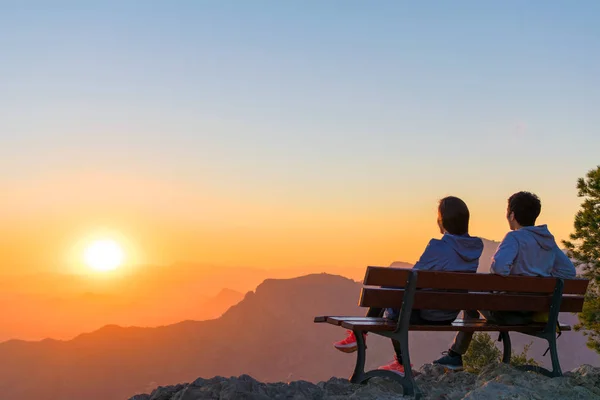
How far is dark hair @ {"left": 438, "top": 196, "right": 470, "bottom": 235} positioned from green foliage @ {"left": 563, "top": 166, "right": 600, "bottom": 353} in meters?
10.7

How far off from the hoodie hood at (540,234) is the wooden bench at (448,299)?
1.23 feet

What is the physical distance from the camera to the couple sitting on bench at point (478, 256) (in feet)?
19.4

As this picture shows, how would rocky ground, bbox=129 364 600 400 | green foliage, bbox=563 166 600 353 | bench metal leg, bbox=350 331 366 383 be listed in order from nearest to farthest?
rocky ground, bbox=129 364 600 400
bench metal leg, bbox=350 331 366 383
green foliage, bbox=563 166 600 353

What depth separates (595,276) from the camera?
15531 millimetres

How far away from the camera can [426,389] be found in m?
5.93

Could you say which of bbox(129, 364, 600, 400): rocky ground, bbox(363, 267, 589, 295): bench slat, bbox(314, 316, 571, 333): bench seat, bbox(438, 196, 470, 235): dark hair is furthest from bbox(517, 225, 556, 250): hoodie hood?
bbox(129, 364, 600, 400): rocky ground

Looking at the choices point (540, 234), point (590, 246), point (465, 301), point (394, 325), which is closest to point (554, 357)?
point (540, 234)

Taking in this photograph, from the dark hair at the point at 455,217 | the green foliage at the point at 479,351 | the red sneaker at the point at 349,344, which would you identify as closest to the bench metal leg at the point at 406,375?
the red sneaker at the point at 349,344

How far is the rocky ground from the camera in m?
5.12

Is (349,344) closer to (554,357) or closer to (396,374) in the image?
(396,374)

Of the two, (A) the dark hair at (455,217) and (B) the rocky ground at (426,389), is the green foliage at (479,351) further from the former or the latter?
(A) the dark hair at (455,217)

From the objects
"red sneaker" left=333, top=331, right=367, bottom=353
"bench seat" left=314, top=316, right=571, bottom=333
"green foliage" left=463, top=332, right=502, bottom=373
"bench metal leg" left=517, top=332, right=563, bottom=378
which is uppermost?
"bench seat" left=314, top=316, right=571, bottom=333

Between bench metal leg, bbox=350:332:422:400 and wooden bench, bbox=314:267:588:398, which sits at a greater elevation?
wooden bench, bbox=314:267:588:398

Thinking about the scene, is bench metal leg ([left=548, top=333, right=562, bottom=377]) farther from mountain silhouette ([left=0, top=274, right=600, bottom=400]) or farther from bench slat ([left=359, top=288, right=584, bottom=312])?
mountain silhouette ([left=0, top=274, right=600, bottom=400])
